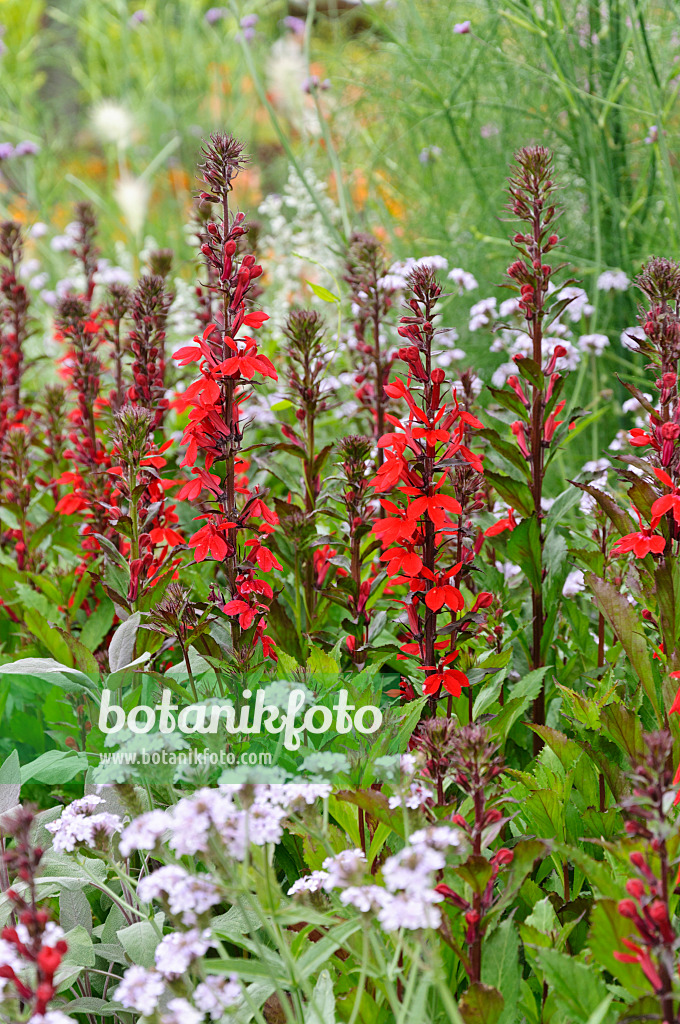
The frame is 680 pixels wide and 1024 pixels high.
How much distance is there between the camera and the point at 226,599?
144 cm

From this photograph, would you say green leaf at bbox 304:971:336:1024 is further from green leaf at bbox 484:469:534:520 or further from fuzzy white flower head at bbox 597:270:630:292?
fuzzy white flower head at bbox 597:270:630:292

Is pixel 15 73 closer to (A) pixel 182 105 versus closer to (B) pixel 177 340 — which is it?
(A) pixel 182 105

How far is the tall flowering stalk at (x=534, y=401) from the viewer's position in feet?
5.36

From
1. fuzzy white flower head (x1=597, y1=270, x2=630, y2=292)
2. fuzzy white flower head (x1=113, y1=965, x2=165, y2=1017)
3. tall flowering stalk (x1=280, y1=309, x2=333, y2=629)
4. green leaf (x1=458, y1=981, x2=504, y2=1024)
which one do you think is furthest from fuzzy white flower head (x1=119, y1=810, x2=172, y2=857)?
fuzzy white flower head (x1=597, y1=270, x2=630, y2=292)

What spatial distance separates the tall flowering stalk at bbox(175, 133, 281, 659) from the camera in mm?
1307

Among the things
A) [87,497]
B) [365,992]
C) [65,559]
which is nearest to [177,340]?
[65,559]

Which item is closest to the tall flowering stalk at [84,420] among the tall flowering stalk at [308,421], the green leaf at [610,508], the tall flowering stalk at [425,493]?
the tall flowering stalk at [308,421]

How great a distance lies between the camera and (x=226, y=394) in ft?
4.42

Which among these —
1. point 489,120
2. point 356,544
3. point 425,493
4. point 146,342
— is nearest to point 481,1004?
point 425,493

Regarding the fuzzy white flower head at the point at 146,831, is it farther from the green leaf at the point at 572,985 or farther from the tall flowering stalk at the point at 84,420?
the tall flowering stalk at the point at 84,420

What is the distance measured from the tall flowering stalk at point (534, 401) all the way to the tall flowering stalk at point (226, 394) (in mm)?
506

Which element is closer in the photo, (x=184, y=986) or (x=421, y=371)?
(x=184, y=986)

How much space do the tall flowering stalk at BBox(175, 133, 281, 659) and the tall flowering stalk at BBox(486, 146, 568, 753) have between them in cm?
51

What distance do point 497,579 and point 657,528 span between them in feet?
1.35
